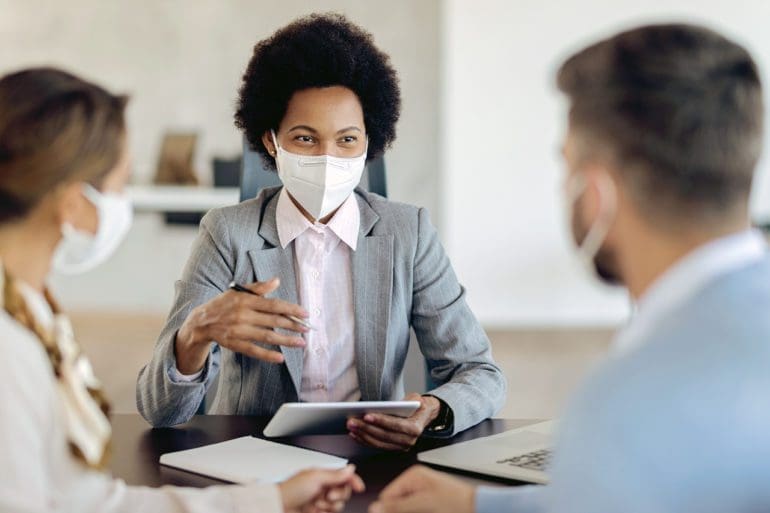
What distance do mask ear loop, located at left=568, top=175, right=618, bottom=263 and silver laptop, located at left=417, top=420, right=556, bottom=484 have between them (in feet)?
1.58

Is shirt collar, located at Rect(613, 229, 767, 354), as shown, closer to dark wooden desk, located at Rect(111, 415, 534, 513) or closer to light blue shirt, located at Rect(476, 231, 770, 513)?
light blue shirt, located at Rect(476, 231, 770, 513)

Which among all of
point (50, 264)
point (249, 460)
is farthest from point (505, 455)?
point (50, 264)

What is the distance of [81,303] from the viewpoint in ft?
24.2

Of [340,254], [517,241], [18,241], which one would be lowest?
[517,241]

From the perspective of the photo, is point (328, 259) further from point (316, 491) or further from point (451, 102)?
point (451, 102)

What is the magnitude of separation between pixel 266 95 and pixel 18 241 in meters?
1.14

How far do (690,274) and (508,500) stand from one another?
44 centimetres

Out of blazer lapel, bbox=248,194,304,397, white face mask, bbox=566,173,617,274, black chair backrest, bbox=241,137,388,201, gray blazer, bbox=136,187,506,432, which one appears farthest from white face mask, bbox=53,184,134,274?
black chair backrest, bbox=241,137,388,201

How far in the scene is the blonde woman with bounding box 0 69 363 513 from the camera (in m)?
1.08

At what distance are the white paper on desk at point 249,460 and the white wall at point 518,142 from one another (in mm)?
5217

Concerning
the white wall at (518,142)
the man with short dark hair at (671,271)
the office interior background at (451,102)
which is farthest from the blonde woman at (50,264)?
the white wall at (518,142)

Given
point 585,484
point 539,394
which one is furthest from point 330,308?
point 539,394

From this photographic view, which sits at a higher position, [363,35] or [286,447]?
[363,35]

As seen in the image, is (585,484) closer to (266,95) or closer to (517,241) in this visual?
(266,95)
